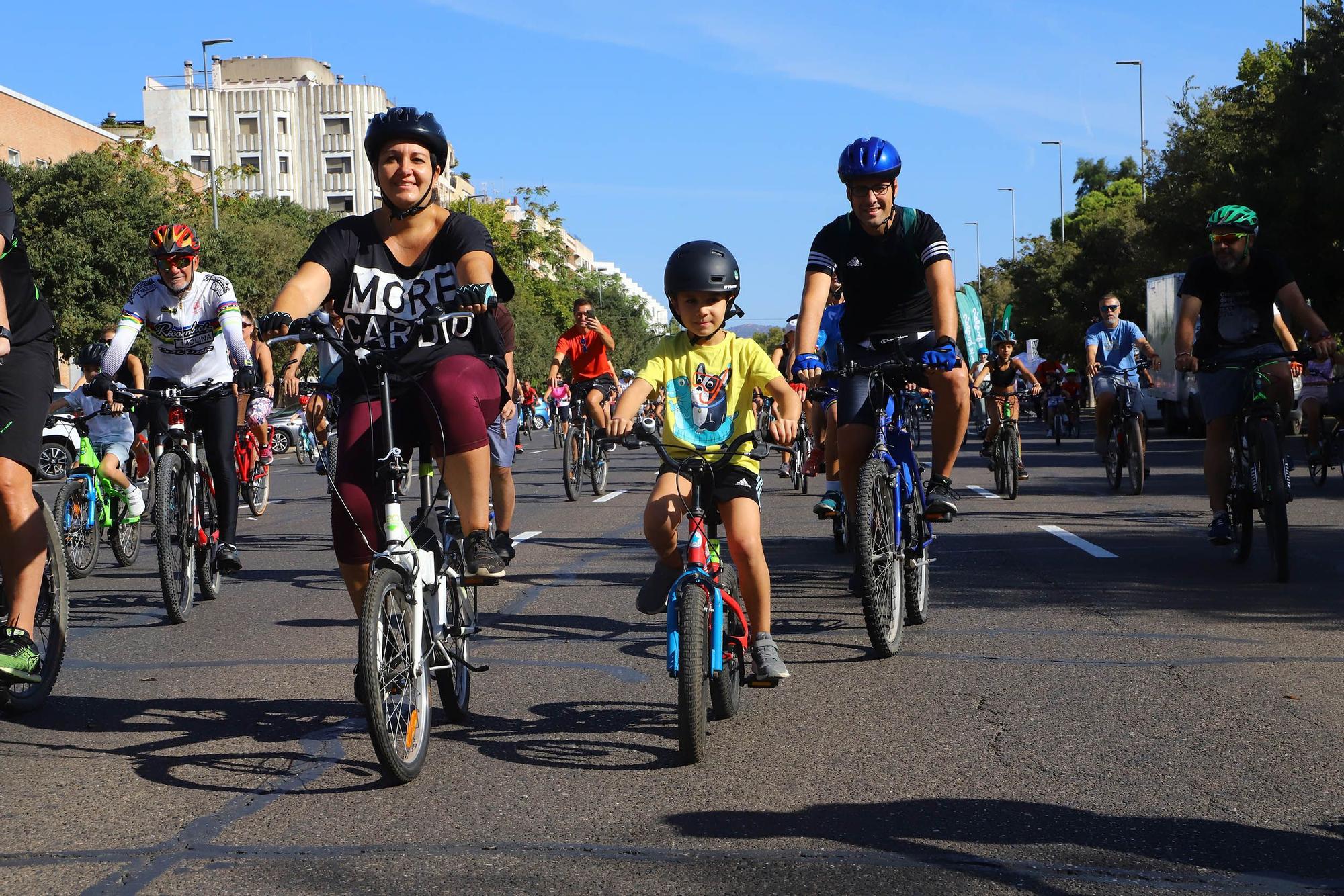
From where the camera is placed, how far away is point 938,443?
309 inches

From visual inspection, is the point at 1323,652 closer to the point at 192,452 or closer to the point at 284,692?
the point at 284,692

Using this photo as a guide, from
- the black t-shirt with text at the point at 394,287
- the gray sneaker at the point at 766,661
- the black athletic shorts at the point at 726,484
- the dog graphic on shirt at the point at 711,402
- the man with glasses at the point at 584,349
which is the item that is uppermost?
the man with glasses at the point at 584,349

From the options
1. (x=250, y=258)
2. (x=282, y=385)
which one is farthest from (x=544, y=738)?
(x=250, y=258)

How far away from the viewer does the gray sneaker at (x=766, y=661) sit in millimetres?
5324

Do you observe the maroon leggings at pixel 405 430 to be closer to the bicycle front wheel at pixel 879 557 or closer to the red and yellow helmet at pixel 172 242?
the bicycle front wheel at pixel 879 557

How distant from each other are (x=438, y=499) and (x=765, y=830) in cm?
170

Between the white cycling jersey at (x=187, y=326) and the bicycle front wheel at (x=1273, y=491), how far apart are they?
5.41 metres

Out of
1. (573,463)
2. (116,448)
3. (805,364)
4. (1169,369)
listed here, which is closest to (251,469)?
(116,448)

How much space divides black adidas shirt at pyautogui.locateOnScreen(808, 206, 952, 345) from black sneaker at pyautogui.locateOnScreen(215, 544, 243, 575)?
135 inches

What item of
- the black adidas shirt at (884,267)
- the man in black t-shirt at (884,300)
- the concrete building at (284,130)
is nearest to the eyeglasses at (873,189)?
the man in black t-shirt at (884,300)

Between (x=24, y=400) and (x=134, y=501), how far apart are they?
17.6 feet

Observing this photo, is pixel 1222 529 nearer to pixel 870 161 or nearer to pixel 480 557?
pixel 870 161

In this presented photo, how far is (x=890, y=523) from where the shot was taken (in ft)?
22.4

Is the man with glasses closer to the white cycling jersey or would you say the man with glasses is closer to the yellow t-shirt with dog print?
the white cycling jersey
